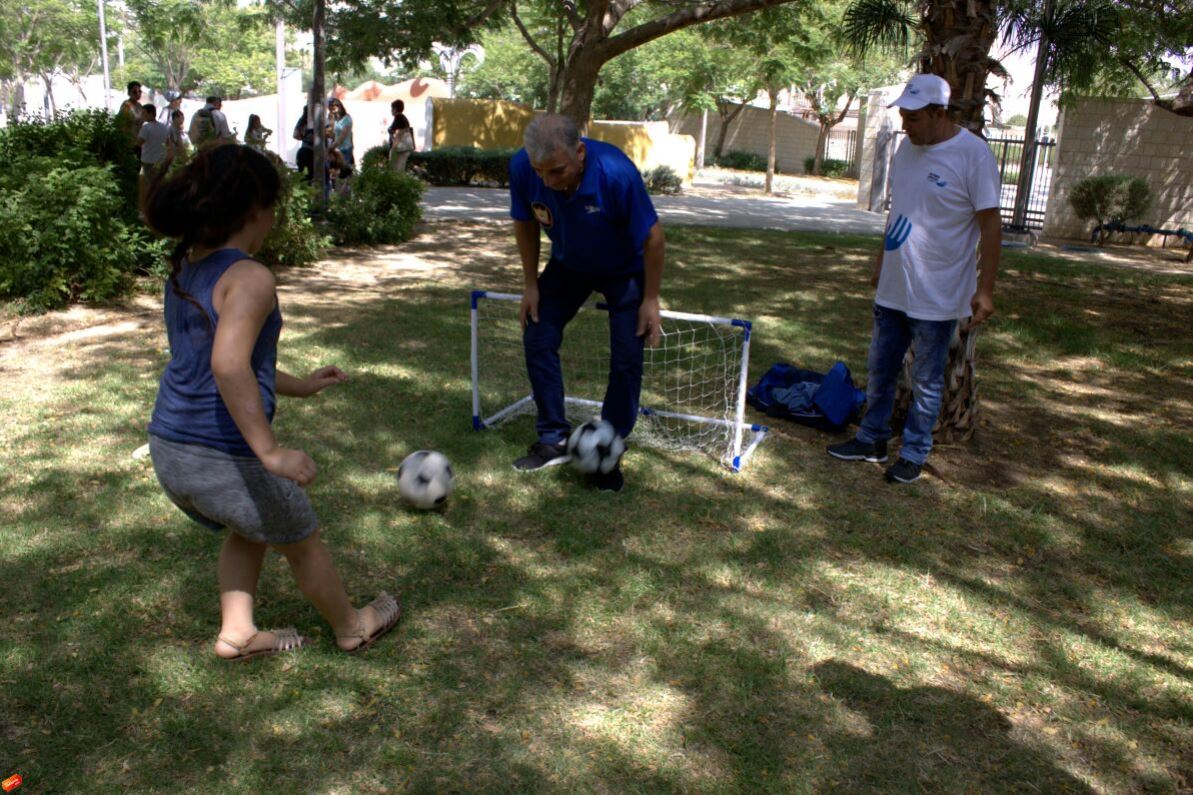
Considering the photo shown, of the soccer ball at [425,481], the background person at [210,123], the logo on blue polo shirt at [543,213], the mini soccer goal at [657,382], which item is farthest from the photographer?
the background person at [210,123]

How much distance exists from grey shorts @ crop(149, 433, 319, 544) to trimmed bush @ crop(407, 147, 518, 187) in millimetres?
20204

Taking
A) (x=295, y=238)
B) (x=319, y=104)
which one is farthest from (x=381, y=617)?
Answer: (x=319, y=104)

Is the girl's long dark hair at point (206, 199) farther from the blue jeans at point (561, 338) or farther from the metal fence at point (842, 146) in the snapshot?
the metal fence at point (842, 146)

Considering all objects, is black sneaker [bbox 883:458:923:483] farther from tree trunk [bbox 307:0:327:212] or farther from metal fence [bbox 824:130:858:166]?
metal fence [bbox 824:130:858:166]

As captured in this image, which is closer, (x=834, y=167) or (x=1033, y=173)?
(x=1033, y=173)

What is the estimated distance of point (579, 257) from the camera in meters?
4.43

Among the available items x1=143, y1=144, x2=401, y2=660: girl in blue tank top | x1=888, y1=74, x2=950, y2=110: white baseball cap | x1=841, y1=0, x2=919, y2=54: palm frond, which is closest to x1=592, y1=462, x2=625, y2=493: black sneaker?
x1=143, y1=144, x2=401, y2=660: girl in blue tank top

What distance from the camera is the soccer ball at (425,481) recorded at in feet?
13.5

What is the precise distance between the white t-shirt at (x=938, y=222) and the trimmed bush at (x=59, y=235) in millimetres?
6182

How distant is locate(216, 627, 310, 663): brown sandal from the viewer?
9.96 ft

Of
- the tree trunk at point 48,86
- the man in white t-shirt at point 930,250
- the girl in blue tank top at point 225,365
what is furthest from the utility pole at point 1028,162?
the tree trunk at point 48,86

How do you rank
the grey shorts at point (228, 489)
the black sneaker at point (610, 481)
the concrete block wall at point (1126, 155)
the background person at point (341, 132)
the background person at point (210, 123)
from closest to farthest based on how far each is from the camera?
the grey shorts at point (228, 489) → the black sneaker at point (610, 481) → the background person at point (210, 123) → the background person at point (341, 132) → the concrete block wall at point (1126, 155)

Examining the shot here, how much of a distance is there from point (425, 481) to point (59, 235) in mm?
5023

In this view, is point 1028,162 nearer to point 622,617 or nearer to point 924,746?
point 622,617
